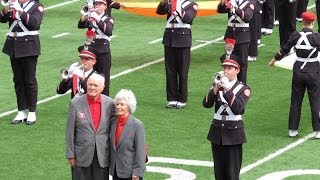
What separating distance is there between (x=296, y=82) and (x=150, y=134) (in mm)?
2311

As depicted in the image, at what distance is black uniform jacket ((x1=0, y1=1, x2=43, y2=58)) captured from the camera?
730 inches

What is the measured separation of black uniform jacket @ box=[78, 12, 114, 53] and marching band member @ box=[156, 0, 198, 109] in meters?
0.99

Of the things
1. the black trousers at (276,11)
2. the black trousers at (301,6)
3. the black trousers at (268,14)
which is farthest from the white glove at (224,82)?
the black trousers at (301,6)

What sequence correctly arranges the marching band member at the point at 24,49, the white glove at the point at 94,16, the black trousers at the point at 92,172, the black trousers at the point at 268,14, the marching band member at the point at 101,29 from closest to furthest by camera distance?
the black trousers at the point at 92,172 < the marching band member at the point at 24,49 < the white glove at the point at 94,16 < the marching band member at the point at 101,29 < the black trousers at the point at 268,14

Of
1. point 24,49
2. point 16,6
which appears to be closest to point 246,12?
point 24,49

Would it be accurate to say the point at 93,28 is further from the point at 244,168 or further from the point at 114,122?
the point at 114,122

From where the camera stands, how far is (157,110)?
19703 mm

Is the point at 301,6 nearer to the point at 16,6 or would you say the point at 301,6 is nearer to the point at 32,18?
the point at 32,18

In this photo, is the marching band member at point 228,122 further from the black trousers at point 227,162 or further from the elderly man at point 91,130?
the elderly man at point 91,130

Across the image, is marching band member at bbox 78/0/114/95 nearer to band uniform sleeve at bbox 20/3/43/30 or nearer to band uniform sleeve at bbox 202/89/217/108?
band uniform sleeve at bbox 20/3/43/30

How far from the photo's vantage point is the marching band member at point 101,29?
19.0 m

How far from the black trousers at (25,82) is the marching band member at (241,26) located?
347 centimetres

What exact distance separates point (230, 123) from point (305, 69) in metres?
3.22

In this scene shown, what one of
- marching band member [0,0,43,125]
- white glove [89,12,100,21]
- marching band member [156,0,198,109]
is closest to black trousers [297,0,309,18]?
marching band member [156,0,198,109]
